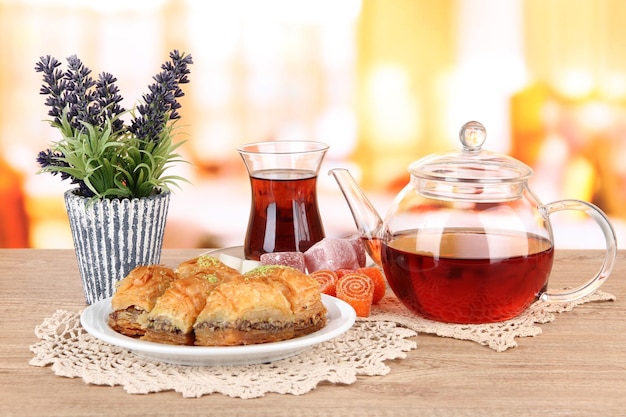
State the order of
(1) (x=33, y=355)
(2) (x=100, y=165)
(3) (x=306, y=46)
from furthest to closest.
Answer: (3) (x=306, y=46) < (2) (x=100, y=165) < (1) (x=33, y=355)

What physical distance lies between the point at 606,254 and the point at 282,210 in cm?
49

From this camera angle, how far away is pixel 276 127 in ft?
10.7

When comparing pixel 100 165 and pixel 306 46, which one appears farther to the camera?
pixel 306 46

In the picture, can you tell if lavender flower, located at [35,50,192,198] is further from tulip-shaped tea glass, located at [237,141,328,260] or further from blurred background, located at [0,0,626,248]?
blurred background, located at [0,0,626,248]

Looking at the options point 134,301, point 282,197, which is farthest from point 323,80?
point 134,301

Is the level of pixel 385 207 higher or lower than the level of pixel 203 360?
lower

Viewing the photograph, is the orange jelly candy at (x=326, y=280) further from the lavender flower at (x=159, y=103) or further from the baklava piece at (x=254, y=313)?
the lavender flower at (x=159, y=103)

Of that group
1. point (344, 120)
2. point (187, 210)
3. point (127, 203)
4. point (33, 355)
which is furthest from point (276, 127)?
point (33, 355)

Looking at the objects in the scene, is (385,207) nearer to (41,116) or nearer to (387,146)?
(387,146)

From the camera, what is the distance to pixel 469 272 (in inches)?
42.6

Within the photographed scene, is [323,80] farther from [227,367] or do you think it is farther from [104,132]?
[227,367]

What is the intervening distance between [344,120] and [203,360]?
2.36 m

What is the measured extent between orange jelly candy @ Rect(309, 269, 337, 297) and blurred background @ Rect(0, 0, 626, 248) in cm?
191

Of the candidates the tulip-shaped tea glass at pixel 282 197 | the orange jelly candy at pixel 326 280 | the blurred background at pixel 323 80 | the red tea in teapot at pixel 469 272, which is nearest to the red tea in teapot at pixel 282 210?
the tulip-shaped tea glass at pixel 282 197
